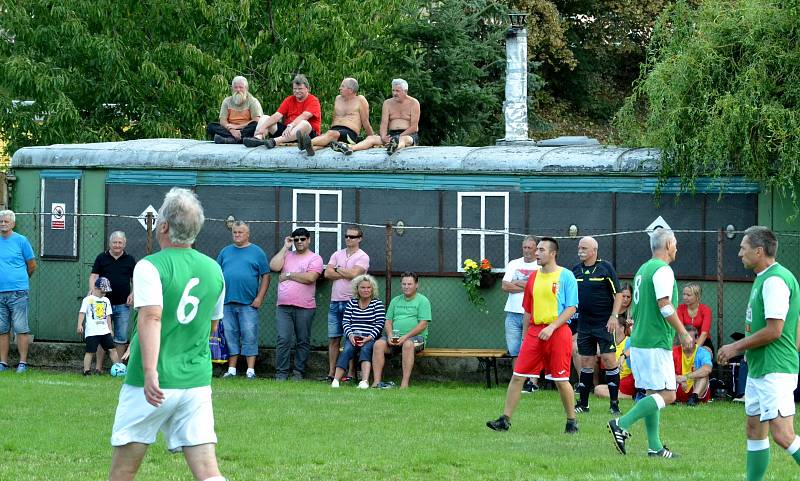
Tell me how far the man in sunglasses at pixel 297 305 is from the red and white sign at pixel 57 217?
130 inches

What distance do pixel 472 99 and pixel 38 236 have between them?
392 inches

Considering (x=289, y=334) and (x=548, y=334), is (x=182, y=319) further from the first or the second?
(x=289, y=334)

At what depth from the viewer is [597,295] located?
48.0 feet

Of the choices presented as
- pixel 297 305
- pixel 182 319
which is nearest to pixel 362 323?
pixel 297 305

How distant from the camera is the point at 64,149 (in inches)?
741

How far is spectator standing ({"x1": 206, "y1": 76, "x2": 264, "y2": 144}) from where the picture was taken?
18.8 m

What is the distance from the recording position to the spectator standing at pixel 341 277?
17.1 meters

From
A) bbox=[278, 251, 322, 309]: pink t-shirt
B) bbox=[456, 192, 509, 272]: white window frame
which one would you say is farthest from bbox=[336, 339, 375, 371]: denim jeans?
bbox=[456, 192, 509, 272]: white window frame

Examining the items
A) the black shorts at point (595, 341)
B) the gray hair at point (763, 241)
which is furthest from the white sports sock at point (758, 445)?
the black shorts at point (595, 341)

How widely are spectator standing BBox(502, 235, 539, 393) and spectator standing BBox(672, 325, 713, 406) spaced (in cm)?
184

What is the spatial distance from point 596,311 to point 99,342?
6469 mm

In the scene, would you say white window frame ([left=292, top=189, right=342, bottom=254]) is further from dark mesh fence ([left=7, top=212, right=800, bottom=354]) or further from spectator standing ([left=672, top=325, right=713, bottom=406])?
spectator standing ([left=672, top=325, right=713, bottom=406])

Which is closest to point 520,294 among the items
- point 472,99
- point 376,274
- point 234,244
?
point 376,274

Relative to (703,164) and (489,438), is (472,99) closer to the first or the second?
(703,164)
